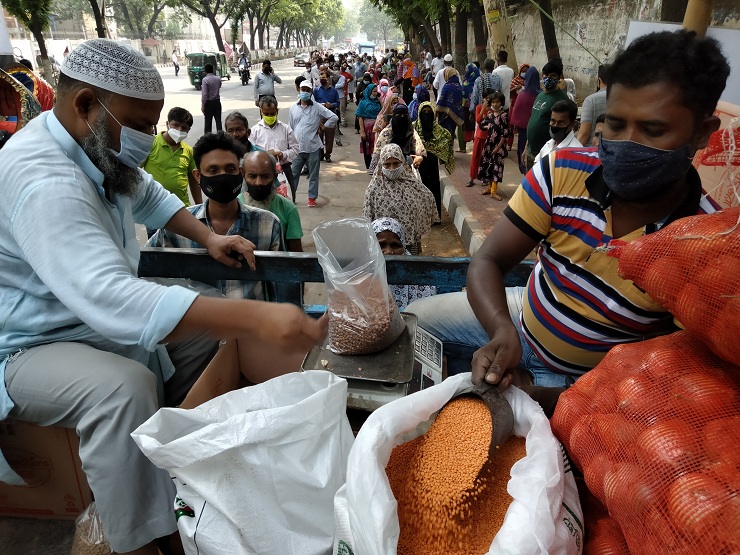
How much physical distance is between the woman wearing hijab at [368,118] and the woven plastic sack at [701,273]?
32.4 ft

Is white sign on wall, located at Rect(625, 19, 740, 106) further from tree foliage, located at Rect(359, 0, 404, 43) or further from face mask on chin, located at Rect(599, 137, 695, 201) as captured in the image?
tree foliage, located at Rect(359, 0, 404, 43)

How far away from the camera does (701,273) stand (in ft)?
2.67

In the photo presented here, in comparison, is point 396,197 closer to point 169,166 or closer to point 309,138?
point 169,166

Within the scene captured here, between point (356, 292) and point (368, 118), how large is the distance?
32.9 feet

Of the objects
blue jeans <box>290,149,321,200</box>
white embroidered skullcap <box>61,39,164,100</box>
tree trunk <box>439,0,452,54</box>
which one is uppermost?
tree trunk <box>439,0,452,54</box>

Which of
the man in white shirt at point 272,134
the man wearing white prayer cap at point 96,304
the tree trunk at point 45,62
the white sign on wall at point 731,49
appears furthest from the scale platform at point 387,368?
the tree trunk at point 45,62

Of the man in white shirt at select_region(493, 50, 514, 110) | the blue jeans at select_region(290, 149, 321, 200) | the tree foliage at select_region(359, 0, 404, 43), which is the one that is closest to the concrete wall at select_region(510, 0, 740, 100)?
the man in white shirt at select_region(493, 50, 514, 110)

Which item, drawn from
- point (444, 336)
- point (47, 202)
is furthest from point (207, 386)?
point (444, 336)

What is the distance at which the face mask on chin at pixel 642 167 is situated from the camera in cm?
124

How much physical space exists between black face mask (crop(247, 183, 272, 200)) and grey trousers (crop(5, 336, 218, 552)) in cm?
242

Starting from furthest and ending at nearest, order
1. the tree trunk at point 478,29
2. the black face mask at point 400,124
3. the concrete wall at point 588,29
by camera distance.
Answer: the tree trunk at point 478,29, the concrete wall at point 588,29, the black face mask at point 400,124

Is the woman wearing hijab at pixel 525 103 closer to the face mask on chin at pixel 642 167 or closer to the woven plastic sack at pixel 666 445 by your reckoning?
the face mask on chin at pixel 642 167

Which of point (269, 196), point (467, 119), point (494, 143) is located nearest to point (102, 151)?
point (269, 196)

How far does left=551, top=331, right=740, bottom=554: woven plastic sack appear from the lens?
0.70 m
